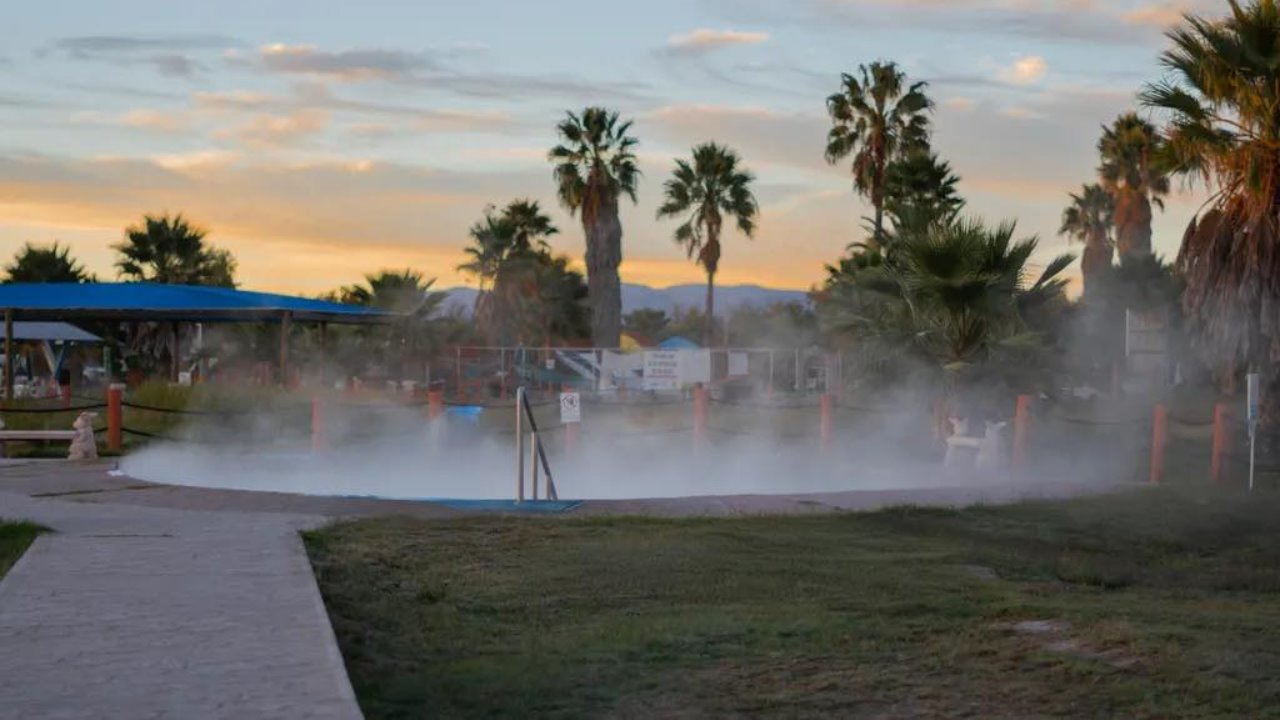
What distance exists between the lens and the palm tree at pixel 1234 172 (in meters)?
21.3

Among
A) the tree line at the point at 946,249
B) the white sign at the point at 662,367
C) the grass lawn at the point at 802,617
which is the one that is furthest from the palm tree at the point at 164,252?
the grass lawn at the point at 802,617

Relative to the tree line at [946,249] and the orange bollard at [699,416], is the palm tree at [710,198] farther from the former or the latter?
the orange bollard at [699,416]

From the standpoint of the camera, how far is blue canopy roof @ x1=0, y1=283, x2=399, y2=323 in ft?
117

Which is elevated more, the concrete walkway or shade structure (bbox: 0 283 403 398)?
shade structure (bbox: 0 283 403 398)

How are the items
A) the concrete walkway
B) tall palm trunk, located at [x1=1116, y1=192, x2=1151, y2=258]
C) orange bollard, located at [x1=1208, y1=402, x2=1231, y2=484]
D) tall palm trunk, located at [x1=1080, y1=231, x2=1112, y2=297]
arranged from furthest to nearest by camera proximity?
1. tall palm trunk, located at [x1=1080, y1=231, x2=1112, y2=297]
2. tall palm trunk, located at [x1=1116, y1=192, x2=1151, y2=258]
3. orange bollard, located at [x1=1208, y1=402, x2=1231, y2=484]
4. the concrete walkway

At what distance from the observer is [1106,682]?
7594 millimetres

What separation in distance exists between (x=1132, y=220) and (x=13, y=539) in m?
52.3

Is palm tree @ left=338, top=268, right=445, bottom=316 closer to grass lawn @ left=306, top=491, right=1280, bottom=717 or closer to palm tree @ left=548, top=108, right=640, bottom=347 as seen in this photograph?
palm tree @ left=548, top=108, right=640, bottom=347

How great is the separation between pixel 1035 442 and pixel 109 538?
1487 cm

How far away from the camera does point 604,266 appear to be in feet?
175

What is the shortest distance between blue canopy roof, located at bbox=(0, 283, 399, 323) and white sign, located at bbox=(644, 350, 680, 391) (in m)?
7.65

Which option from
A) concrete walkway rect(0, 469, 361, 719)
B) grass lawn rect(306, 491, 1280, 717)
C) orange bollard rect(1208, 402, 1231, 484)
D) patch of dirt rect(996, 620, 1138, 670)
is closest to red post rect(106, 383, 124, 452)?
grass lawn rect(306, 491, 1280, 717)

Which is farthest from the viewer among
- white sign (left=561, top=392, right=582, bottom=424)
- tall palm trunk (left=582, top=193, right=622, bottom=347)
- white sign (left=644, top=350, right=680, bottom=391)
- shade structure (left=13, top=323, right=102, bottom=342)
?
tall palm trunk (left=582, top=193, right=622, bottom=347)

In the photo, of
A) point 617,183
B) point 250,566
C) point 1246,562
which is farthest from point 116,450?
point 617,183
